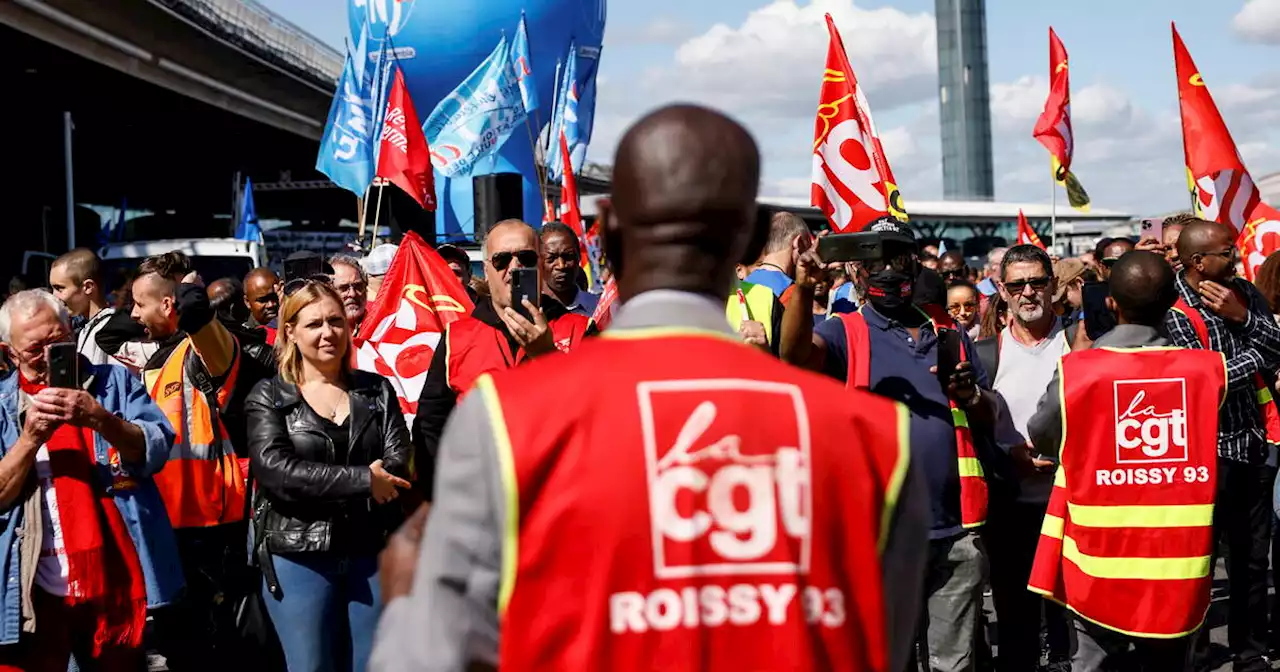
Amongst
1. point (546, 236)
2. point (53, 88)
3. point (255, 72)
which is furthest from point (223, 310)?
point (255, 72)

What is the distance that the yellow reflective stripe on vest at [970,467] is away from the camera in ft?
19.4

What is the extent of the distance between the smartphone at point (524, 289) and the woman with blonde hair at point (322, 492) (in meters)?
0.91

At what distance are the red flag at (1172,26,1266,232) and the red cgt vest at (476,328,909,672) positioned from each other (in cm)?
802

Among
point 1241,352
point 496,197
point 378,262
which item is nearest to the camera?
point 1241,352

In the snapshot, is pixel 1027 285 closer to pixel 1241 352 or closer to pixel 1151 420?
pixel 1241 352

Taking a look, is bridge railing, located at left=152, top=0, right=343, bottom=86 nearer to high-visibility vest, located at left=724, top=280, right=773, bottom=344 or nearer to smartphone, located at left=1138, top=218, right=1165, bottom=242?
smartphone, located at left=1138, top=218, right=1165, bottom=242

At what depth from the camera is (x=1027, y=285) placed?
679 cm

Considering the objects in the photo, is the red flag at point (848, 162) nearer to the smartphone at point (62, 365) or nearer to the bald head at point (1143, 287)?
the bald head at point (1143, 287)

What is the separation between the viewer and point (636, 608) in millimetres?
1811

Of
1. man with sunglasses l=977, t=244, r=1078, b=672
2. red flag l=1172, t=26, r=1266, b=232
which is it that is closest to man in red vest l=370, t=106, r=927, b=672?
man with sunglasses l=977, t=244, r=1078, b=672

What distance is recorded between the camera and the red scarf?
5234 mm

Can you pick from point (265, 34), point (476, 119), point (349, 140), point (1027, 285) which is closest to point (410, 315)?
point (1027, 285)

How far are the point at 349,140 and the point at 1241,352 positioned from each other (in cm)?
918

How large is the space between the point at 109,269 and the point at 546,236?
14.4m
